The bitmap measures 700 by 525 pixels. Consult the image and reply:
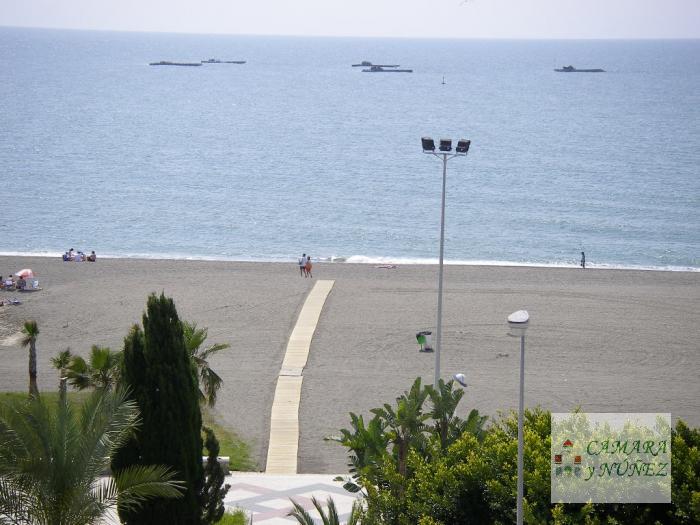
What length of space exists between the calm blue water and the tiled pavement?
3528 cm

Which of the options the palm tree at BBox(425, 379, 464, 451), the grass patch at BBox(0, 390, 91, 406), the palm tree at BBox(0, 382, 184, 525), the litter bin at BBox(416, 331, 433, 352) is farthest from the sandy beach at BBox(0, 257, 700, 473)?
the palm tree at BBox(0, 382, 184, 525)

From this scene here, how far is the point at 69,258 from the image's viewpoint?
47438 millimetres

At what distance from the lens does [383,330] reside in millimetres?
33844

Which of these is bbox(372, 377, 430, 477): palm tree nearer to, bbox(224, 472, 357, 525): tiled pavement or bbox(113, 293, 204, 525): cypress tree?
bbox(224, 472, 357, 525): tiled pavement

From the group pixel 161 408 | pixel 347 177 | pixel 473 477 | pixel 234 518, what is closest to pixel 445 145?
pixel 234 518

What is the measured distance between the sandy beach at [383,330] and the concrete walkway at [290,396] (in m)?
0.27

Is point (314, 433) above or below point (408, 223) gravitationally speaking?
below

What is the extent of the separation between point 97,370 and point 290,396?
9.61 metres

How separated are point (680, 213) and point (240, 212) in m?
30.0

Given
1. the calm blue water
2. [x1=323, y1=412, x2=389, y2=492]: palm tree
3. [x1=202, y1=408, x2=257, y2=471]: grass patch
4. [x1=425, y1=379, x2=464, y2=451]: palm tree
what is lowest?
[x1=202, y1=408, x2=257, y2=471]: grass patch

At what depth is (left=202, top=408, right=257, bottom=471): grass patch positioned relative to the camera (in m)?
22.2

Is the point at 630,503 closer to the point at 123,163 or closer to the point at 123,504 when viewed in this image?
the point at 123,504

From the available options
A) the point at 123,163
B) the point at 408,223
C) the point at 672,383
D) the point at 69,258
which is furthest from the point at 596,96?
the point at 672,383

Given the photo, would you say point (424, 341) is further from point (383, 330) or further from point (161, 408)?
point (161, 408)
